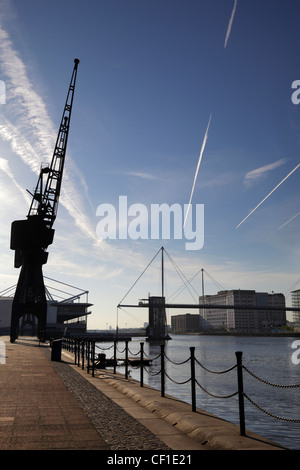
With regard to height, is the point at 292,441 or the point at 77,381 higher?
the point at 77,381

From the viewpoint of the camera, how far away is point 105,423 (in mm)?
6898

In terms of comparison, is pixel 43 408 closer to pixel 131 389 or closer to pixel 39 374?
pixel 131 389

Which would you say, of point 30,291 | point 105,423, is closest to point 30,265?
point 30,291

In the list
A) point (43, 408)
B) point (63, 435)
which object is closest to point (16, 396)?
point (43, 408)

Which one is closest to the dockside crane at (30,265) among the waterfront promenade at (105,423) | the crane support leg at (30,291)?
the crane support leg at (30,291)

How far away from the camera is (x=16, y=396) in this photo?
9.45 meters

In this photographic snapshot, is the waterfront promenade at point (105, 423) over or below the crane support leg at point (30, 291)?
below

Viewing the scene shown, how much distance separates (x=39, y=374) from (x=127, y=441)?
Answer: 938cm

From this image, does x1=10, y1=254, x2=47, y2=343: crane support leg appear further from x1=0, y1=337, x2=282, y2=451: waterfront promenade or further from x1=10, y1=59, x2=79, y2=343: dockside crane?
x1=0, y1=337, x2=282, y2=451: waterfront promenade

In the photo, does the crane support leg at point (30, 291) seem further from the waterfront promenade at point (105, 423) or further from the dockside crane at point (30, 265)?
the waterfront promenade at point (105, 423)

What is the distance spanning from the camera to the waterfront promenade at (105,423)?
18.6ft

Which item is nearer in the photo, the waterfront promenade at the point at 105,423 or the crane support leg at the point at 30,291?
the waterfront promenade at the point at 105,423

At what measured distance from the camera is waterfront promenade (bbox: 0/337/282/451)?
5.66 metres
